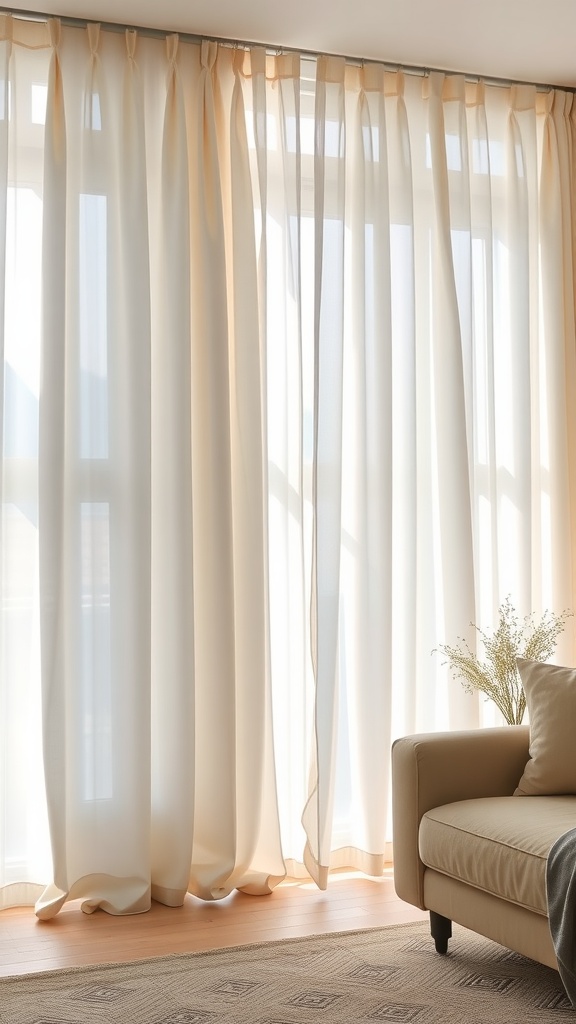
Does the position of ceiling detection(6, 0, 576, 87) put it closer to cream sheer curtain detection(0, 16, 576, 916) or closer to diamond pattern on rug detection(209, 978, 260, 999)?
cream sheer curtain detection(0, 16, 576, 916)

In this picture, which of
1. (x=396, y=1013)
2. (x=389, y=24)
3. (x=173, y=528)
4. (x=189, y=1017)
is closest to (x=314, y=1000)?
(x=396, y=1013)

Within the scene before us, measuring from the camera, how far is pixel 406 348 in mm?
4059

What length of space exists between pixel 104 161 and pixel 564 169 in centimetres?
194

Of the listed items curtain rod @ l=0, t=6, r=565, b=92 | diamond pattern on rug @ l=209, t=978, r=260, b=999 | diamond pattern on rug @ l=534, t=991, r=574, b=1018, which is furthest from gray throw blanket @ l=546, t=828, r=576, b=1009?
curtain rod @ l=0, t=6, r=565, b=92

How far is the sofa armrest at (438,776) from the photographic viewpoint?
3.14m

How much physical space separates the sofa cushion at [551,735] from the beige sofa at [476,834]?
0.04 metres

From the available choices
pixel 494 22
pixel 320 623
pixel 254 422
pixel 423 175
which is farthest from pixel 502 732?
pixel 494 22

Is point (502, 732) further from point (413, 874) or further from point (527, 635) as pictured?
point (527, 635)

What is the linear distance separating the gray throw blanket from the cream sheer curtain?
1.35 meters

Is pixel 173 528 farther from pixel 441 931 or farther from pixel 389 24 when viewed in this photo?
pixel 389 24

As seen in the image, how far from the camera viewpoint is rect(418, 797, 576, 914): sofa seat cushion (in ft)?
8.73

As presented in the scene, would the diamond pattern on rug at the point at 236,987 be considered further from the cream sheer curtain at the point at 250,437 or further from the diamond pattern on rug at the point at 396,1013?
→ the cream sheer curtain at the point at 250,437

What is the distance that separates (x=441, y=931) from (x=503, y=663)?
1052 millimetres

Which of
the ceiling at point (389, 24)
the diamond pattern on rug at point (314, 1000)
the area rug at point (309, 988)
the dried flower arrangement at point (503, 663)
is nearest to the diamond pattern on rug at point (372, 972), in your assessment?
the area rug at point (309, 988)
